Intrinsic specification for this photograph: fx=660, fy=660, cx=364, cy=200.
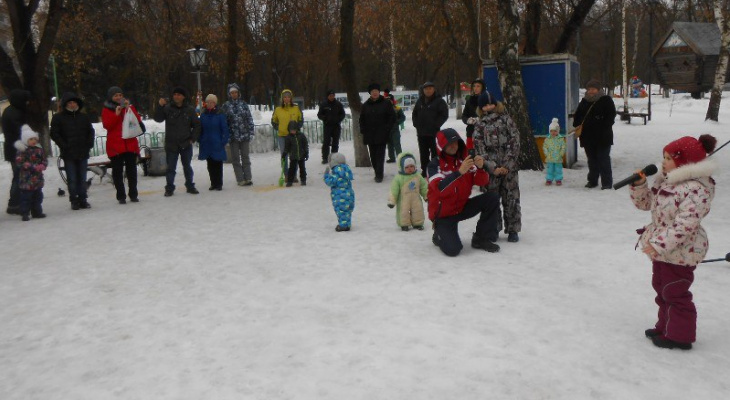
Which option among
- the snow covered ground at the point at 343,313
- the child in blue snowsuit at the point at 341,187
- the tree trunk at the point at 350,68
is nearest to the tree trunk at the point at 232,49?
the tree trunk at the point at 350,68

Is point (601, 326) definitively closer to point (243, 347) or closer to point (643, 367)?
point (643, 367)

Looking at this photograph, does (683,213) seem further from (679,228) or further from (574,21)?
(574,21)

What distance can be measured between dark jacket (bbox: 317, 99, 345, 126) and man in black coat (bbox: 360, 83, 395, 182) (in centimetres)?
293

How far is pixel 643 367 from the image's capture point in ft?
12.8

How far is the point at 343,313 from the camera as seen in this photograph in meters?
5.03

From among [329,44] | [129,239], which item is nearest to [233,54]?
[129,239]

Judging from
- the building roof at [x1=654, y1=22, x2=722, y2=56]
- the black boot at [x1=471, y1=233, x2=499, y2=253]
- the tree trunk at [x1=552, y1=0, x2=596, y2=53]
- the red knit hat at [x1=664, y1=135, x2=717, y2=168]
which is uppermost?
the building roof at [x1=654, y1=22, x2=722, y2=56]

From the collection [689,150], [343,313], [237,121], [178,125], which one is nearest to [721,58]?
[237,121]

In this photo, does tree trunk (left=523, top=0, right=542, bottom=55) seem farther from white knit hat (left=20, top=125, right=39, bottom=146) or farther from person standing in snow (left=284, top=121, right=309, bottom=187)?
white knit hat (left=20, top=125, right=39, bottom=146)

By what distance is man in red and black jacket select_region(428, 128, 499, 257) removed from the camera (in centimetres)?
657

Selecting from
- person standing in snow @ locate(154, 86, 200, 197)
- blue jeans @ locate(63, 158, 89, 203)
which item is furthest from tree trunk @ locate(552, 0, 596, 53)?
blue jeans @ locate(63, 158, 89, 203)

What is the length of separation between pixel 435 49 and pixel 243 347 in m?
24.0

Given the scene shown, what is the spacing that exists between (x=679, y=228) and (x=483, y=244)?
3030 mm

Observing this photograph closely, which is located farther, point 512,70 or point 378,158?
point 512,70
